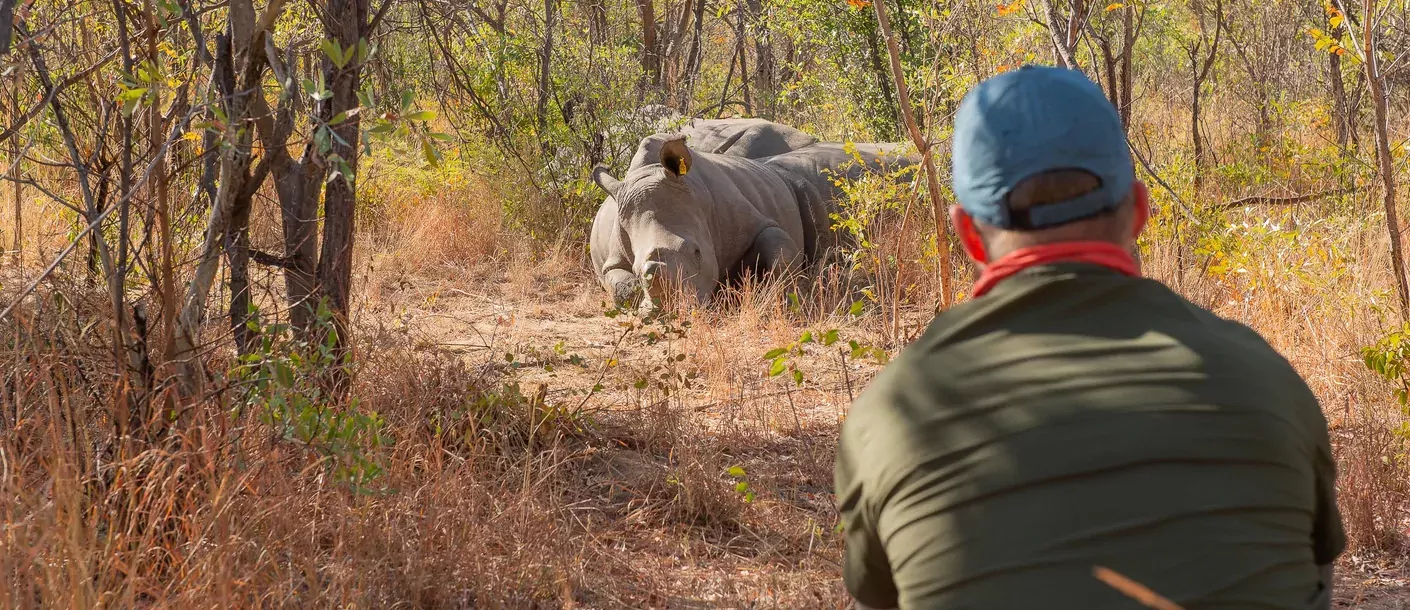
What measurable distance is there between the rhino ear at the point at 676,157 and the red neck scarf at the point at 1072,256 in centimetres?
584

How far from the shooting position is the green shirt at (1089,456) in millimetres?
1353

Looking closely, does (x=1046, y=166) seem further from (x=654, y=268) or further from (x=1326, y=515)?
(x=654, y=268)

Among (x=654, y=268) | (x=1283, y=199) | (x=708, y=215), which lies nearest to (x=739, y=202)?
(x=708, y=215)

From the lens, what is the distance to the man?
4.45ft

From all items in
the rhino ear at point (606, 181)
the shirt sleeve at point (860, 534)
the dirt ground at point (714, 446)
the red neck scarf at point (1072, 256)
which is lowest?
the dirt ground at point (714, 446)

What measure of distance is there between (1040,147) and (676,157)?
603 centimetres

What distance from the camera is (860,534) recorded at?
61.5 inches

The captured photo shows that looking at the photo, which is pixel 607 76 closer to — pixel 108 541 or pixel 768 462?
pixel 768 462

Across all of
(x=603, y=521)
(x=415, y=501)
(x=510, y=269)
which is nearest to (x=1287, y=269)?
(x=603, y=521)

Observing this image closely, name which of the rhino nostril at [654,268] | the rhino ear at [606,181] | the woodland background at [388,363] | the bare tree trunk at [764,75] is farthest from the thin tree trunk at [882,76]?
the bare tree trunk at [764,75]

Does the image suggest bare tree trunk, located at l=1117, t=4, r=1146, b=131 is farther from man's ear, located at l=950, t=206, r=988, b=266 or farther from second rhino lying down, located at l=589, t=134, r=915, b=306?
man's ear, located at l=950, t=206, r=988, b=266

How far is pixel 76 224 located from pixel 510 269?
4.28 meters

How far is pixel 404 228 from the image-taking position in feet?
30.8

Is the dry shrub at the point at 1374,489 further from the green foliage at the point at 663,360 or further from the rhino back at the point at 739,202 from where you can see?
the rhino back at the point at 739,202
